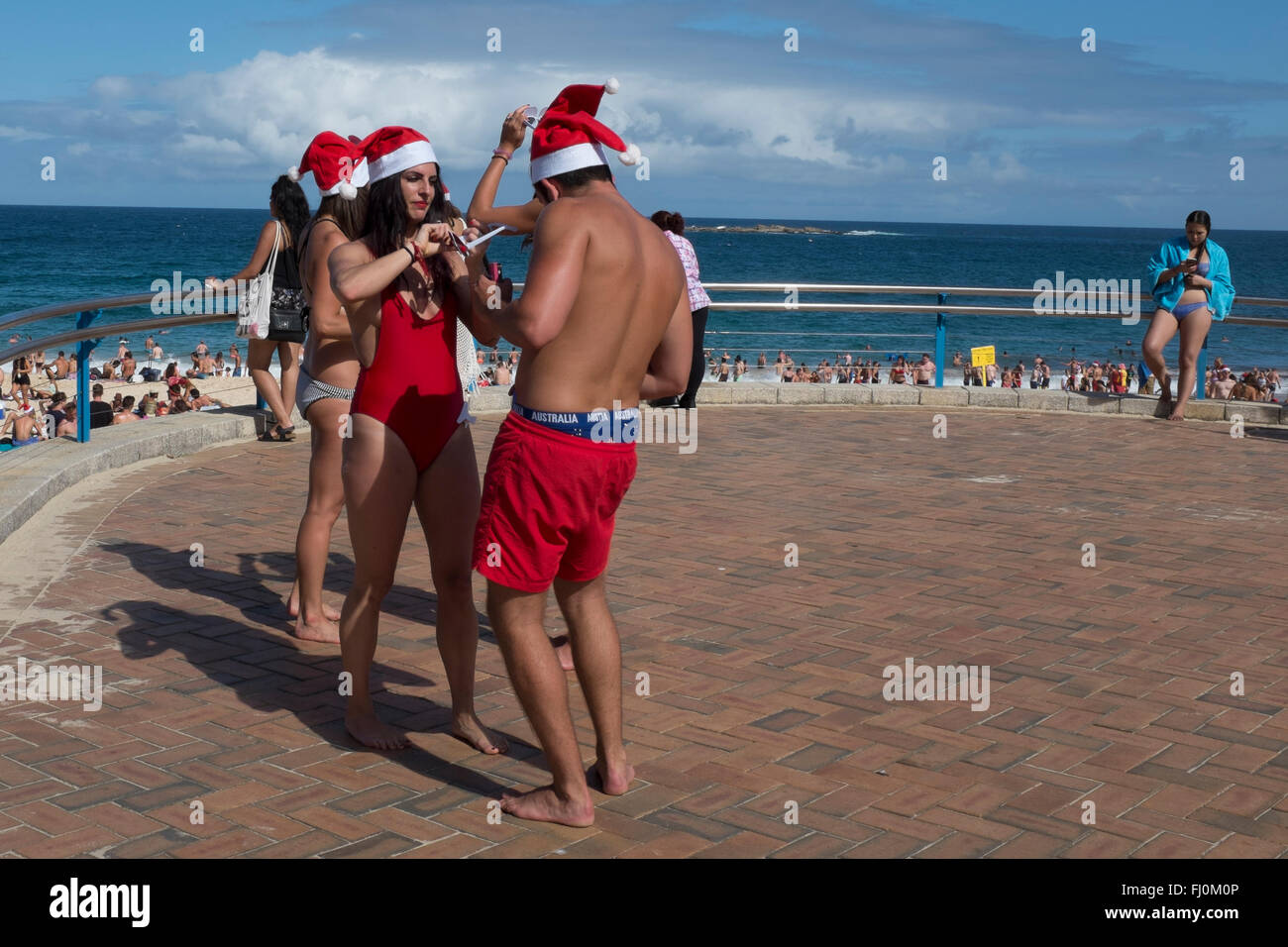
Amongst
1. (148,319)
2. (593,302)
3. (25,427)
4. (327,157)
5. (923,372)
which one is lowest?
(25,427)

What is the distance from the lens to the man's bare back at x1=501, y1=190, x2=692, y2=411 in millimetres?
→ 3426

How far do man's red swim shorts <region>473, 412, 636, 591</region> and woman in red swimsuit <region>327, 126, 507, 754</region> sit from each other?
531 mm

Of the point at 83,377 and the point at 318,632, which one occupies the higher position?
the point at 83,377

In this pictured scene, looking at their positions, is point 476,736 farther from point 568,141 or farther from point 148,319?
point 148,319

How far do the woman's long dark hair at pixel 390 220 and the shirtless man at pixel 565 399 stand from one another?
471mm

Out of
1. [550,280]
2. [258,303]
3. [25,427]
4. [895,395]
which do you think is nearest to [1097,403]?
[895,395]

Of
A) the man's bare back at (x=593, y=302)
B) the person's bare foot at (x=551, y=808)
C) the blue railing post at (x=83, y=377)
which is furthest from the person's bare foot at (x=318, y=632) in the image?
the blue railing post at (x=83, y=377)

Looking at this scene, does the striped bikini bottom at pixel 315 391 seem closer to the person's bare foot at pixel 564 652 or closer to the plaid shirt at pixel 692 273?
the person's bare foot at pixel 564 652

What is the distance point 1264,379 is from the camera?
28.8 metres

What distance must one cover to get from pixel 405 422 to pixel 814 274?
278 feet

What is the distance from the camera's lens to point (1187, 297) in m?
11.7

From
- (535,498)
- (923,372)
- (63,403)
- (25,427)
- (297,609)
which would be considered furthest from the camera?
(923,372)
